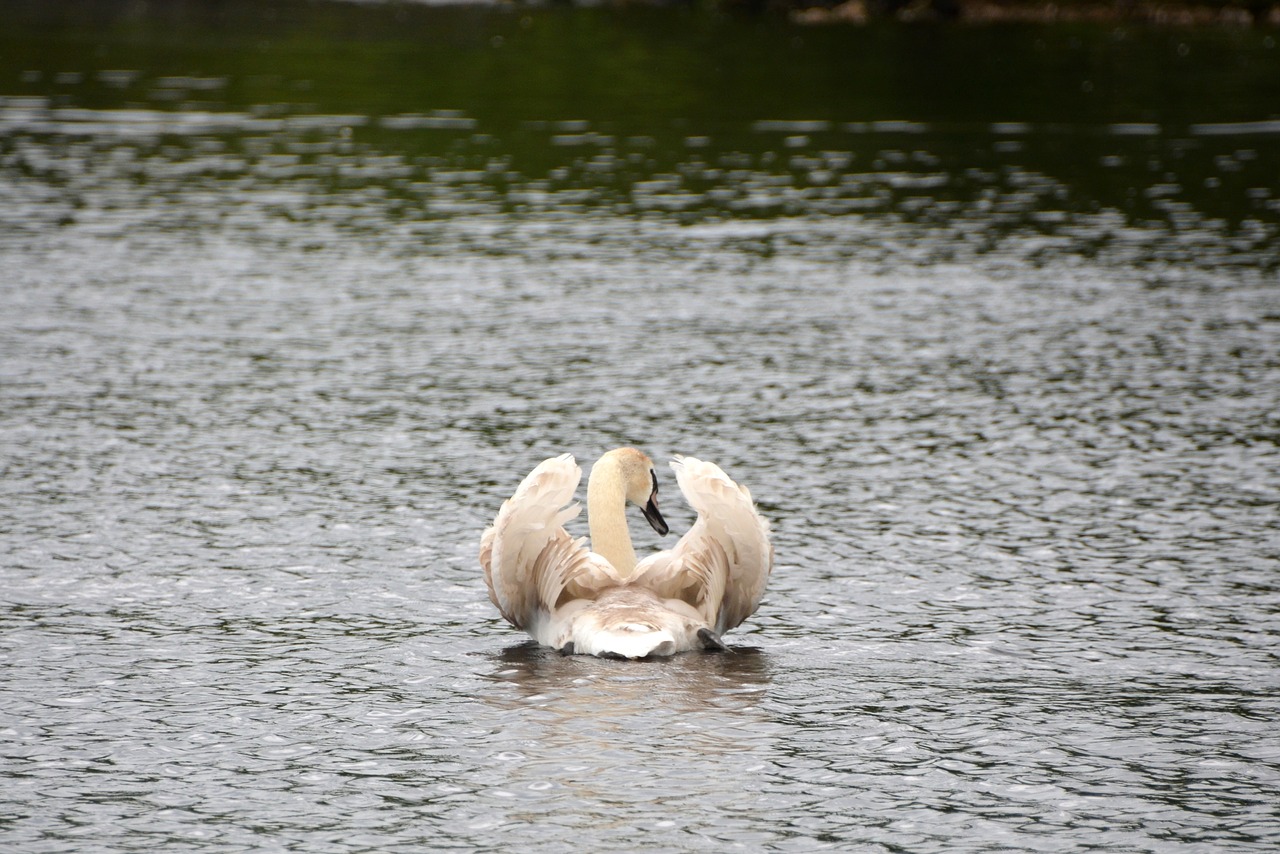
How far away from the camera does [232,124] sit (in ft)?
143

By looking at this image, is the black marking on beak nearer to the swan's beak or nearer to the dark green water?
the swan's beak

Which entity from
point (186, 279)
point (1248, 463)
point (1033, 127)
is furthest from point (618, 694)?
point (1033, 127)

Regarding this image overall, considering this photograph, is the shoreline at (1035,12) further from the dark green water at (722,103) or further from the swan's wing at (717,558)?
the swan's wing at (717,558)

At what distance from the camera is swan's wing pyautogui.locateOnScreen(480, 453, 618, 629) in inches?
424

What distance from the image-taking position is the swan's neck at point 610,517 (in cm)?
1129

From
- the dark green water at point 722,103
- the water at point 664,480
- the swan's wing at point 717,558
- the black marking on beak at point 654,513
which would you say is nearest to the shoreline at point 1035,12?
the dark green water at point 722,103

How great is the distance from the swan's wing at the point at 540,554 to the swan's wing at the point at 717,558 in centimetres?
34

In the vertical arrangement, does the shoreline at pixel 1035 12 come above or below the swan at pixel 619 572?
above

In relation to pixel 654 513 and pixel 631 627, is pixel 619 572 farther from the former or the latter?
pixel 631 627

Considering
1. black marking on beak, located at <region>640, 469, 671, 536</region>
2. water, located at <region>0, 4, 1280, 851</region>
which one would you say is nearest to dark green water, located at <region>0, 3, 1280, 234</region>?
water, located at <region>0, 4, 1280, 851</region>

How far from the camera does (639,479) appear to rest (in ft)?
38.0

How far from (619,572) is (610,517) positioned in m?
0.35

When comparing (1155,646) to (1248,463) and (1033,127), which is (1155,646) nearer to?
(1248,463)

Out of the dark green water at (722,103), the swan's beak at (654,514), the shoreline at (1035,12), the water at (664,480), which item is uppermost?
the shoreline at (1035,12)
